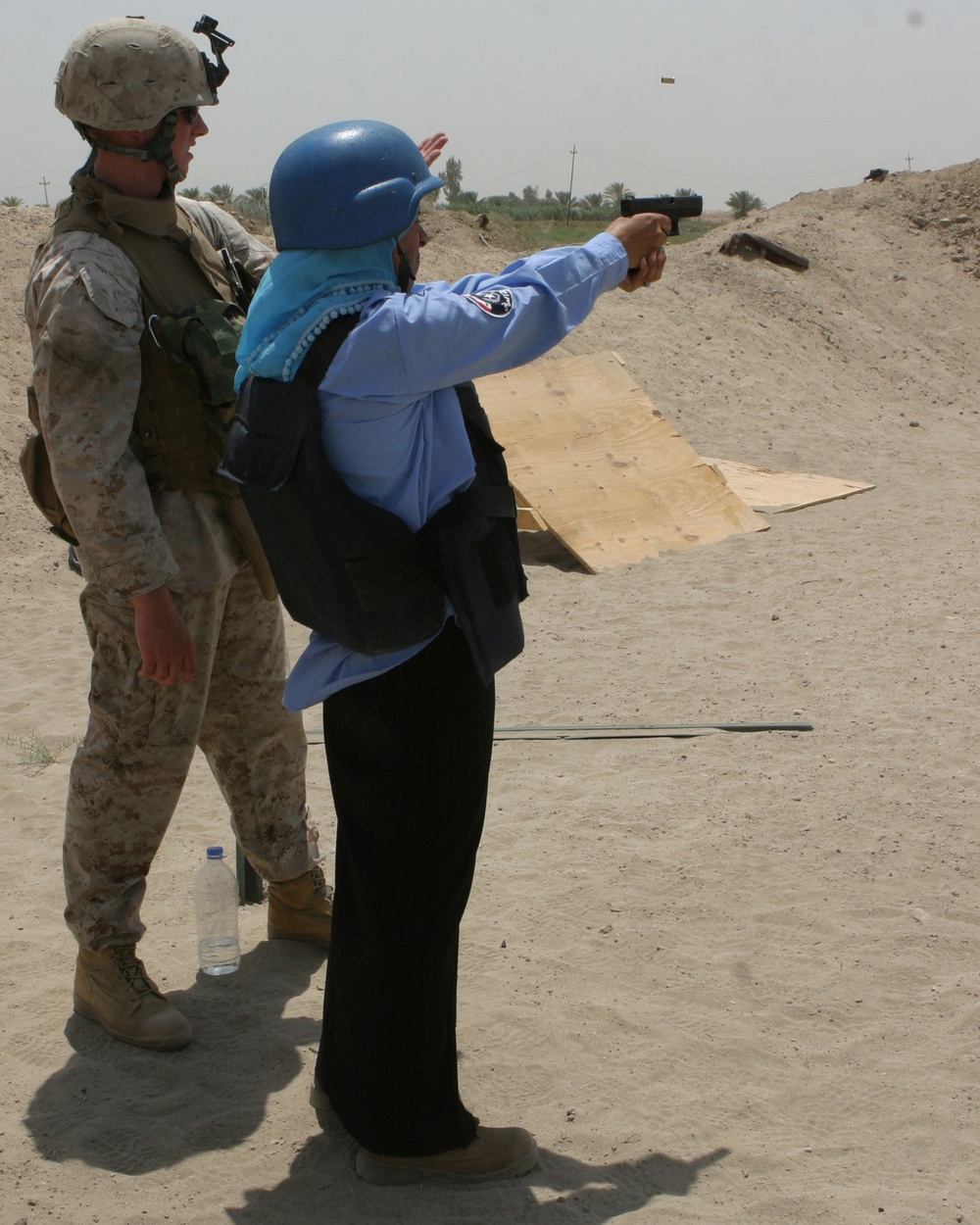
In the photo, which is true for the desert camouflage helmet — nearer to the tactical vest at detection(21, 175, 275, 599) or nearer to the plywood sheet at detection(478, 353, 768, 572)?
the tactical vest at detection(21, 175, 275, 599)

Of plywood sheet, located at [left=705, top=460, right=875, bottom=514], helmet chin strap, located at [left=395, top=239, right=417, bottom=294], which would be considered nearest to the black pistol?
helmet chin strap, located at [left=395, top=239, right=417, bottom=294]

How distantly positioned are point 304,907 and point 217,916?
0.81 ft

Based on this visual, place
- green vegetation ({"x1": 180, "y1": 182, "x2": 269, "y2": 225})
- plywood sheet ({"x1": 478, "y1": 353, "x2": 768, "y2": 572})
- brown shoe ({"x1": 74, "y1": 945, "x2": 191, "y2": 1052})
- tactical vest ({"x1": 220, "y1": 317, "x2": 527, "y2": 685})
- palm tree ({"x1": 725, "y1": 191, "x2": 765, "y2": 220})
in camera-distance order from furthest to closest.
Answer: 1. palm tree ({"x1": 725, "y1": 191, "x2": 765, "y2": 220})
2. green vegetation ({"x1": 180, "y1": 182, "x2": 269, "y2": 225})
3. plywood sheet ({"x1": 478, "y1": 353, "x2": 768, "y2": 572})
4. brown shoe ({"x1": 74, "y1": 945, "x2": 191, "y2": 1052})
5. tactical vest ({"x1": 220, "y1": 317, "x2": 527, "y2": 685})

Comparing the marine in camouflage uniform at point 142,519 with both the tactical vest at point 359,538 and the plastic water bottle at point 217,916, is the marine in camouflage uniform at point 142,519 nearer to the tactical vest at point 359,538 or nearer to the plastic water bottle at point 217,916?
the plastic water bottle at point 217,916

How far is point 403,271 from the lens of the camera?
216cm

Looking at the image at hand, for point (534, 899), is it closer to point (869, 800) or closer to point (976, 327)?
point (869, 800)

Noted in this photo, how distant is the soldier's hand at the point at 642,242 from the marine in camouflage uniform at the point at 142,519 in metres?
1.03

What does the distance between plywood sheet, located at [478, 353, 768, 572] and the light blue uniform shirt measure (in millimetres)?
5754

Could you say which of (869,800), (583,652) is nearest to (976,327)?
(583,652)

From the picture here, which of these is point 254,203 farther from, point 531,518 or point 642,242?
point 642,242

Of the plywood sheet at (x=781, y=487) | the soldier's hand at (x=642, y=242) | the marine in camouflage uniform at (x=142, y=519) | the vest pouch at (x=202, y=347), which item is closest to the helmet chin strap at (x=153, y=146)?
the marine in camouflage uniform at (x=142, y=519)

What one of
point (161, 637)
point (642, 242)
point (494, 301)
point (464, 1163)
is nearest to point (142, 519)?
point (161, 637)

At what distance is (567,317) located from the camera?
80.8 inches

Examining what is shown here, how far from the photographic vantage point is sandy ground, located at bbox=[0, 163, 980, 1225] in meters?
2.61
